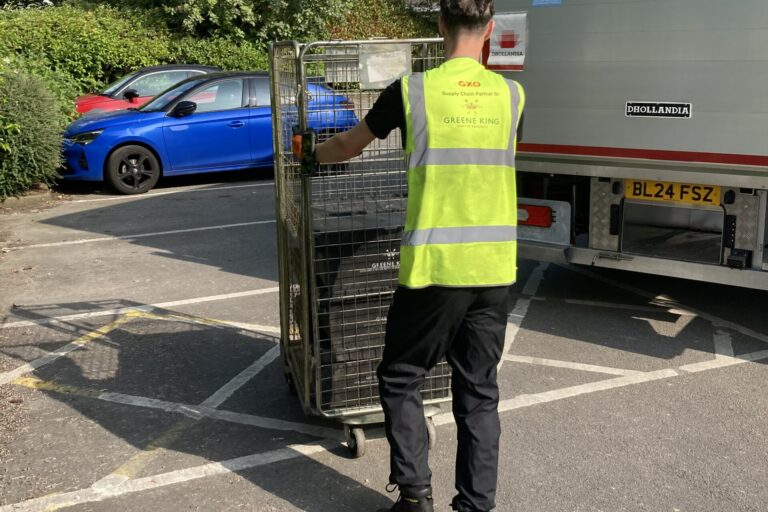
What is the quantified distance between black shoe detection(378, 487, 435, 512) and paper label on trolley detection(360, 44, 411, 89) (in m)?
1.76

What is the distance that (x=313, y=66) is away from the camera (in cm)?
421

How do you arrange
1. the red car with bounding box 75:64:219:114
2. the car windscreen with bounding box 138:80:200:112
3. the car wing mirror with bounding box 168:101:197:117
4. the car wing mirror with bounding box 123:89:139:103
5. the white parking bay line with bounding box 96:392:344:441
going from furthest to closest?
the red car with bounding box 75:64:219:114 < the car wing mirror with bounding box 123:89:139:103 < the car windscreen with bounding box 138:80:200:112 < the car wing mirror with bounding box 168:101:197:117 < the white parking bay line with bounding box 96:392:344:441

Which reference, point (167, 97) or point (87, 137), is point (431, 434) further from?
point (167, 97)

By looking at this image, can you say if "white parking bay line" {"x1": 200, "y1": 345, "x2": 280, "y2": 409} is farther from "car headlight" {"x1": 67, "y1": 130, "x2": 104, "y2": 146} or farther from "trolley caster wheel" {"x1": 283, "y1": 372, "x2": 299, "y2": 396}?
"car headlight" {"x1": 67, "y1": 130, "x2": 104, "y2": 146}

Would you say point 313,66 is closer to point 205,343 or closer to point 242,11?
point 205,343

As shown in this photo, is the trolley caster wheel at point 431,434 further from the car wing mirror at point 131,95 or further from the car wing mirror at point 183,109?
the car wing mirror at point 131,95

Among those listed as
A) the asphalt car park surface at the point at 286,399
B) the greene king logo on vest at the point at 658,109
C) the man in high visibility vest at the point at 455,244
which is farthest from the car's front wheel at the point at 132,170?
the man in high visibility vest at the point at 455,244

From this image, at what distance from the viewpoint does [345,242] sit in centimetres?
410

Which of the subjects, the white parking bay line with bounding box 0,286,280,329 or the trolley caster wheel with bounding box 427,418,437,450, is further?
the white parking bay line with bounding box 0,286,280,329

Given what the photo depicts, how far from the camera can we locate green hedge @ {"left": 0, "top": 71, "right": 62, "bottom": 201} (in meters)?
10.9

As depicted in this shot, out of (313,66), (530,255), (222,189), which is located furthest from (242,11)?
(313,66)

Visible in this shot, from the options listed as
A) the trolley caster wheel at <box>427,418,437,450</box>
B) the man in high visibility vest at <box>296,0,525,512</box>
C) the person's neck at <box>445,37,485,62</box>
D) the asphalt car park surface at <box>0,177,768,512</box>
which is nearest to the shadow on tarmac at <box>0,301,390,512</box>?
the asphalt car park surface at <box>0,177,768,512</box>

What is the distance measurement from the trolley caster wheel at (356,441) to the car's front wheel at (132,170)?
871 centimetres

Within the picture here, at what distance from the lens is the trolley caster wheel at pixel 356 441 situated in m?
4.21
